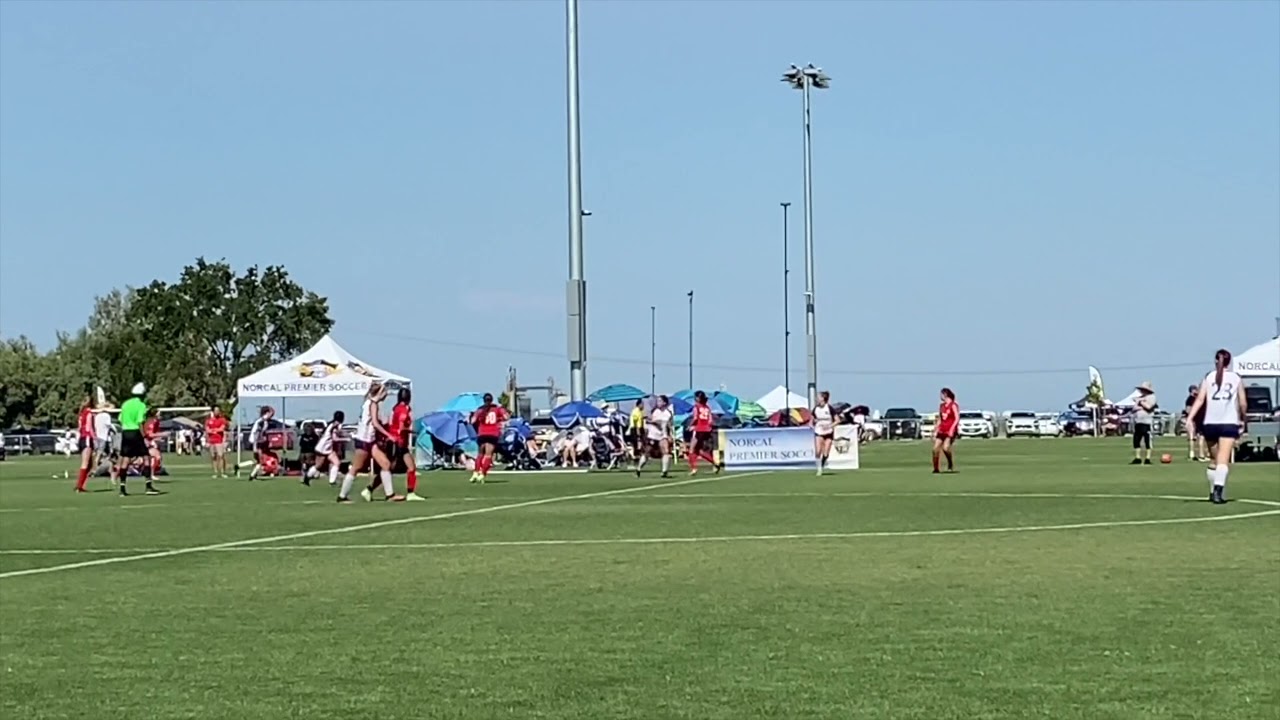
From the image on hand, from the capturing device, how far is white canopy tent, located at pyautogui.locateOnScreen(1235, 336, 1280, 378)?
157 feet

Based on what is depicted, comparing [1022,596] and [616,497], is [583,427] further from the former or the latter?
[1022,596]

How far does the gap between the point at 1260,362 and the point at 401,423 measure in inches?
1004

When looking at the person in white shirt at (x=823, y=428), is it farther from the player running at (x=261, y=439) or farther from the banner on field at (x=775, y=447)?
the player running at (x=261, y=439)

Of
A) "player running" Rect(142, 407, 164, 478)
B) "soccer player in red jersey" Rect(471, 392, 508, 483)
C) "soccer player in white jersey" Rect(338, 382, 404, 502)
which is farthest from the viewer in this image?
"player running" Rect(142, 407, 164, 478)

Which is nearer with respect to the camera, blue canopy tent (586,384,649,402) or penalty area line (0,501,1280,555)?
penalty area line (0,501,1280,555)

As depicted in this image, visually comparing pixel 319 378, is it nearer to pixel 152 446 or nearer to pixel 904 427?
pixel 152 446

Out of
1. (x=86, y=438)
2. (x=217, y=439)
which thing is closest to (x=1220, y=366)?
(x=86, y=438)

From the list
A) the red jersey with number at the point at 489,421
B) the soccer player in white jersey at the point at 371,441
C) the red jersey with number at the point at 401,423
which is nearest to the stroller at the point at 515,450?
the red jersey with number at the point at 489,421

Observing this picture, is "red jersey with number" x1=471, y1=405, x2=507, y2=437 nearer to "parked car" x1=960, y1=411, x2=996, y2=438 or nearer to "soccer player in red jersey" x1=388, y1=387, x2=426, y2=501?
"soccer player in red jersey" x1=388, y1=387, x2=426, y2=501

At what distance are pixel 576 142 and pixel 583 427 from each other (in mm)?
A: 7702

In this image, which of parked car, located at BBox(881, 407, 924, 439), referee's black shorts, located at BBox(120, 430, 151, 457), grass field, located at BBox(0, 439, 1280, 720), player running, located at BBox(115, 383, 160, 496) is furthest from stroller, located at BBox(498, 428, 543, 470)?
parked car, located at BBox(881, 407, 924, 439)

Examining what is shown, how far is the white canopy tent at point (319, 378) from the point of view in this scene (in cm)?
5303

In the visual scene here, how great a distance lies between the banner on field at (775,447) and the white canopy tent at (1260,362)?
35.3 ft

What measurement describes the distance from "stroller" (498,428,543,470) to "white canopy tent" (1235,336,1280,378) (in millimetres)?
18067
